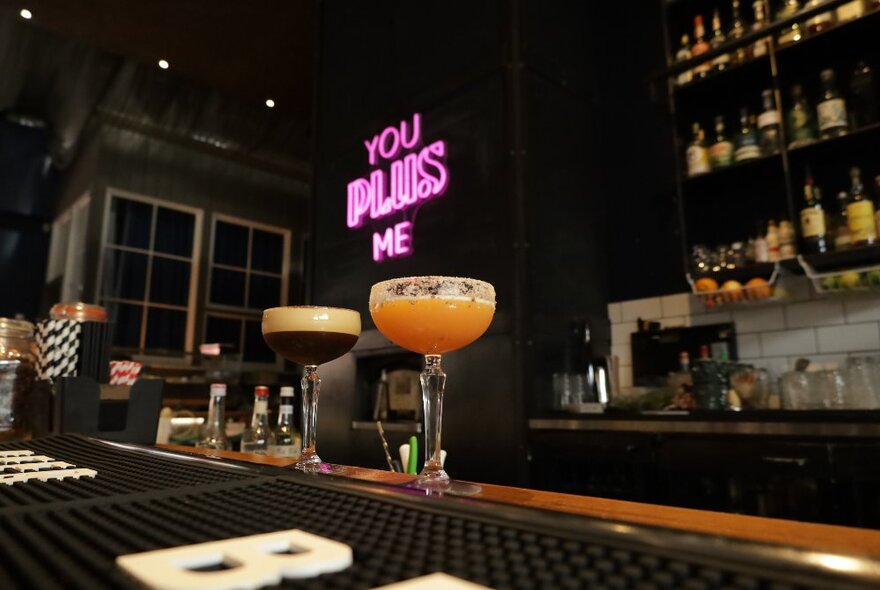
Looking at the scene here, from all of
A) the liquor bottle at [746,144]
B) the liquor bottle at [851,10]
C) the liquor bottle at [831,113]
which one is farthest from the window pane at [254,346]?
the liquor bottle at [851,10]

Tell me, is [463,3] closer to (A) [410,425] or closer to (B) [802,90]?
(B) [802,90]

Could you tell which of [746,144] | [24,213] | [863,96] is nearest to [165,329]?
[24,213]

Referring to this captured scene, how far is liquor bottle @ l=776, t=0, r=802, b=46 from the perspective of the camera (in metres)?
2.72

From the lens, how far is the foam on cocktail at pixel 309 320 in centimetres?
110

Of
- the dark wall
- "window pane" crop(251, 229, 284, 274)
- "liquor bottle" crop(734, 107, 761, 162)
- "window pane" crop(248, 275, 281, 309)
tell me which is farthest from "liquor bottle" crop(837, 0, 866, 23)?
the dark wall

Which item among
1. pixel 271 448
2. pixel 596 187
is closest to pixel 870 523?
pixel 271 448

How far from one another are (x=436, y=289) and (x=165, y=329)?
7131 mm

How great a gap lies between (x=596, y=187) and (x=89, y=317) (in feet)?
9.24

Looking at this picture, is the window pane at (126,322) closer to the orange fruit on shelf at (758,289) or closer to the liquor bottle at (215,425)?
→ the liquor bottle at (215,425)

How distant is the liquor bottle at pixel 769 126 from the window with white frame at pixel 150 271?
641 cm

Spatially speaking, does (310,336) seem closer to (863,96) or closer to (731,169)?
(731,169)

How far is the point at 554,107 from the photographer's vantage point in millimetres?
3449

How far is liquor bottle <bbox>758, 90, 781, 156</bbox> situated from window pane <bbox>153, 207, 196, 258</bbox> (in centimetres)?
669

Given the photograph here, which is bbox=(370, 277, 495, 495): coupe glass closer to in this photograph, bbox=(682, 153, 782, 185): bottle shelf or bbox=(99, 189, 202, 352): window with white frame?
bbox=(682, 153, 782, 185): bottle shelf
